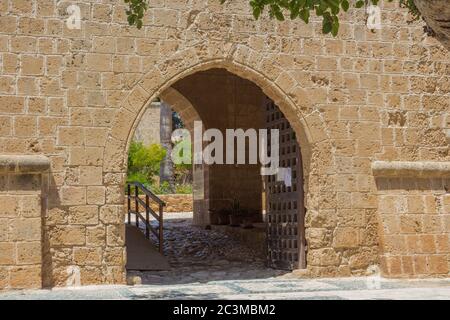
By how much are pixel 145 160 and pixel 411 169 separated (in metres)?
18.4

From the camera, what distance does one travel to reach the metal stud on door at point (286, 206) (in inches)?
347

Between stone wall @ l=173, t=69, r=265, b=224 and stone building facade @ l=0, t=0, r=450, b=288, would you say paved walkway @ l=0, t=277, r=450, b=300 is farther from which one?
stone wall @ l=173, t=69, r=265, b=224

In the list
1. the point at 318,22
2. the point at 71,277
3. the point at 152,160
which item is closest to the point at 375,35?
the point at 318,22

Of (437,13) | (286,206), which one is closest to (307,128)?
(286,206)

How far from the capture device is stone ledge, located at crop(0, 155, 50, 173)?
7039 millimetres

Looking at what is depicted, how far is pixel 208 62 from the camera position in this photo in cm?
788

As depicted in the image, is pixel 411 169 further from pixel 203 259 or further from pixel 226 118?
pixel 226 118

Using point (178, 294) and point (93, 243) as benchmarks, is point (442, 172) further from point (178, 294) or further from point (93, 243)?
point (93, 243)

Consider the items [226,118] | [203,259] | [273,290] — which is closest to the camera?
[273,290]

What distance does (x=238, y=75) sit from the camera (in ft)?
26.8

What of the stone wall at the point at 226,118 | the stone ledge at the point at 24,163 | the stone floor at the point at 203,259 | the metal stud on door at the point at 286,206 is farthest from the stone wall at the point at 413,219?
the stone wall at the point at 226,118

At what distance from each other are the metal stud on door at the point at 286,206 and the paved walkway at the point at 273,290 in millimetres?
982

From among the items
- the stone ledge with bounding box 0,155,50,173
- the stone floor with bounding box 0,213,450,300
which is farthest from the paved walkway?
the stone ledge with bounding box 0,155,50,173

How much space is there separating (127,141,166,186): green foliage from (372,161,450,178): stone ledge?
1780 centimetres
